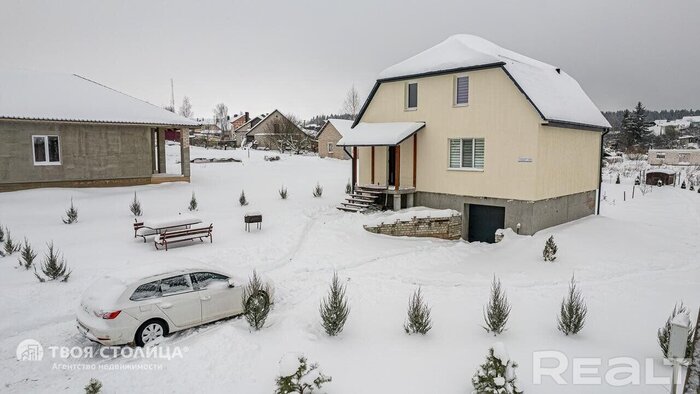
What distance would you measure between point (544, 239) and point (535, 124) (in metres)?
4.45

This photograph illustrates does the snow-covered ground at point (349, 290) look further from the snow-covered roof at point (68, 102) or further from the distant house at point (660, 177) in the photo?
the distant house at point (660, 177)

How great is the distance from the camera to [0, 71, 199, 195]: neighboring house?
66.6 ft

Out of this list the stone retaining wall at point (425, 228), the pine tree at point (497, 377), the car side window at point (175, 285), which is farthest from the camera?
Result: the stone retaining wall at point (425, 228)

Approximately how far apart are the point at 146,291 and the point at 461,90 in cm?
1501

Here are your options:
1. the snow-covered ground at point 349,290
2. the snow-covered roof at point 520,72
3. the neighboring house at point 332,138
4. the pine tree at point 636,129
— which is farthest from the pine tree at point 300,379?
the pine tree at point 636,129

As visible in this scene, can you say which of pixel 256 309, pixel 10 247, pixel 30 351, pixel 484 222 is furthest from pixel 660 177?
pixel 10 247

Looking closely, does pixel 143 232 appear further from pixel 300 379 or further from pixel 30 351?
pixel 300 379

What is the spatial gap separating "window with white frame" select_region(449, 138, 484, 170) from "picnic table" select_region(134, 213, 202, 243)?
11.2m

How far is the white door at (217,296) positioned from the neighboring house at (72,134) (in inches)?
673

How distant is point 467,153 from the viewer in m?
18.3

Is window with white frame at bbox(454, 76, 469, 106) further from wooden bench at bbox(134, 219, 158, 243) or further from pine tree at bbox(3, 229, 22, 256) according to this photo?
pine tree at bbox(3, 229, 22, 256)

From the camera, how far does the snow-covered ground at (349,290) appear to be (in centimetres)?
674

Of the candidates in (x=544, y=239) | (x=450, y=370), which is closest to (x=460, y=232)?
(x=544, y=239)

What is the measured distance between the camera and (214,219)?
59.5ft
